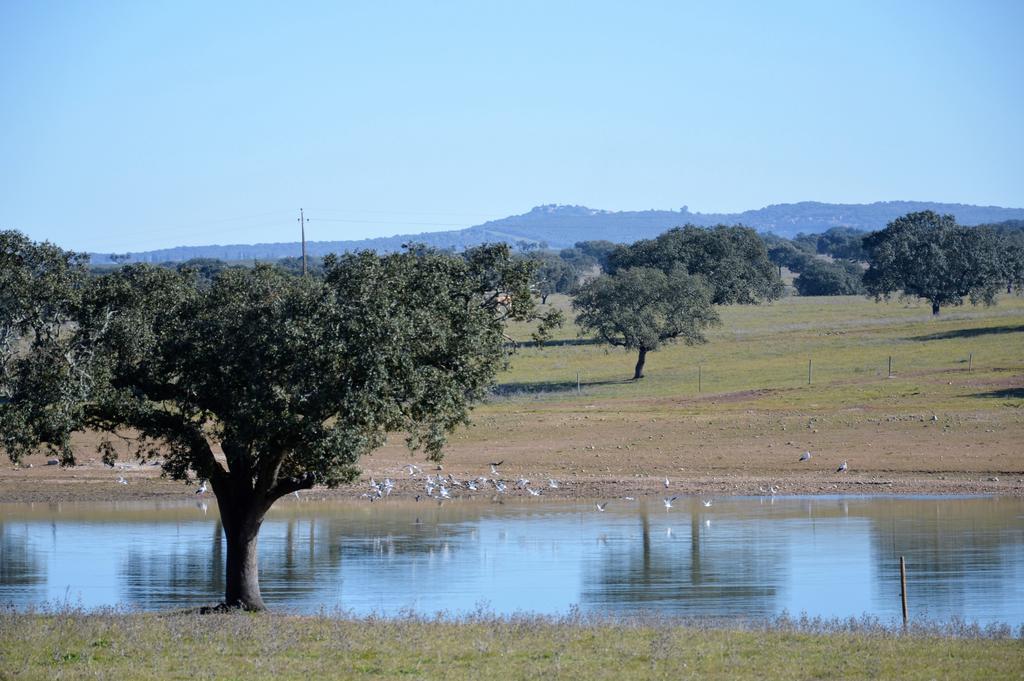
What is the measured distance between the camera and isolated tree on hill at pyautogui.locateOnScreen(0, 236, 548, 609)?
1886 cm

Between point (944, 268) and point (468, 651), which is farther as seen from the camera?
point (944, 268)

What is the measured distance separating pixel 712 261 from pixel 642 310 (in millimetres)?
44806

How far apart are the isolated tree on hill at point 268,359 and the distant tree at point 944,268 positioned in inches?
3438

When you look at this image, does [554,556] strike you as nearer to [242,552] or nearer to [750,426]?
[242,552]

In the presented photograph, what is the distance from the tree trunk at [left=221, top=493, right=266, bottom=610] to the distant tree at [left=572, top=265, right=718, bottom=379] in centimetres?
5108

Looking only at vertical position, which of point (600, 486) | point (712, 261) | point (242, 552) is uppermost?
point (712, 261)

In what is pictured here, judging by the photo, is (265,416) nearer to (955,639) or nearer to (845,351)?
(955,639)

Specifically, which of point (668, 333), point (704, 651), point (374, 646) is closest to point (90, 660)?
point (374, 646)

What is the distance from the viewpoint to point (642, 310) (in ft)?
242

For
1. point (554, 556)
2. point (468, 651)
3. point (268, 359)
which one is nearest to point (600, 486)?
point (554, 556)

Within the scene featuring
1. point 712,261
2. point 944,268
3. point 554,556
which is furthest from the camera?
point 712,261

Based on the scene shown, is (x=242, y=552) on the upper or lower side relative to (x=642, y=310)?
lower

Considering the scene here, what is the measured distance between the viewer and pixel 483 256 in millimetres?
21406

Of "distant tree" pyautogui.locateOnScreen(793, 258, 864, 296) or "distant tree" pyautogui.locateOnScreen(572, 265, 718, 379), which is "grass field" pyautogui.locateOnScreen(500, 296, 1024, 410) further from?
"distant tree" pyautogui.locateOnScreen(793, 258, 864, 296)
